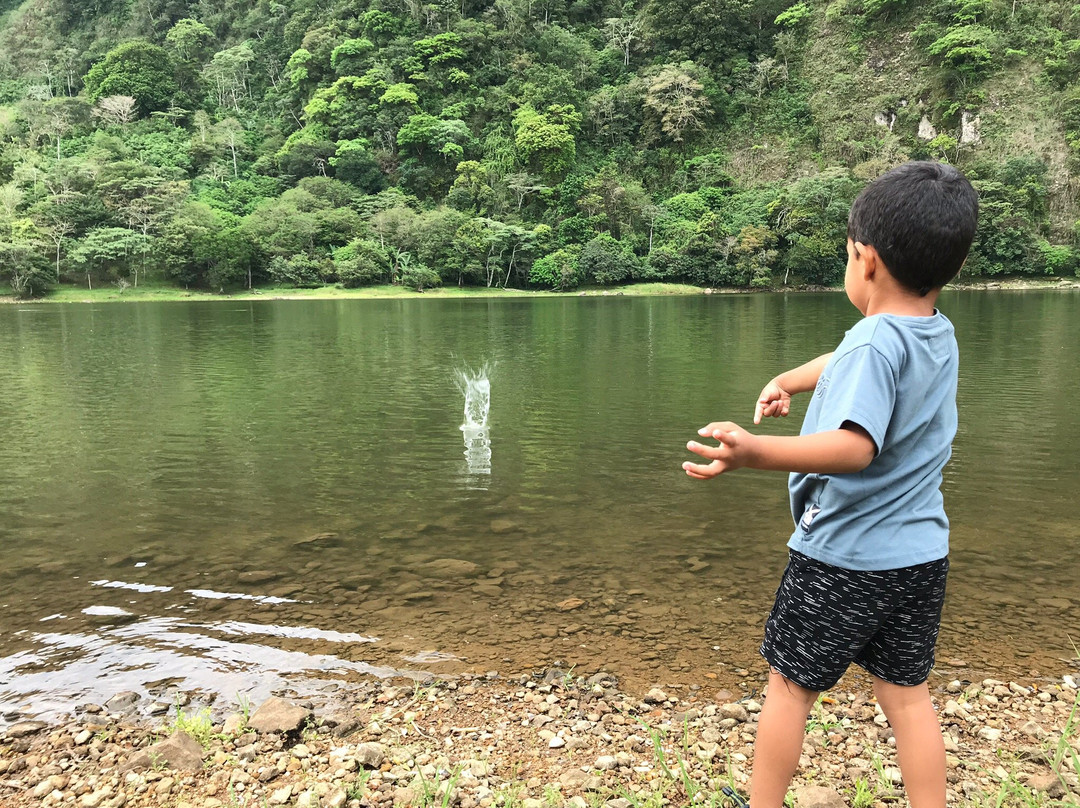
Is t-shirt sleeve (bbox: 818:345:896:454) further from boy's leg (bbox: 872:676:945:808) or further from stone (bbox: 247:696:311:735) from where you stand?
stone (bbox: 247:696:311:735)

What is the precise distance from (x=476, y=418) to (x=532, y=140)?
219 feet

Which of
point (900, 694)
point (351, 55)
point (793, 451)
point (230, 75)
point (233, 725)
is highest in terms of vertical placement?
point (230, 75)

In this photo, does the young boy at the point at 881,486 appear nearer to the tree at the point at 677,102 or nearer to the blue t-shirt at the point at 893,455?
the blue t-shirt at the point at 893,455

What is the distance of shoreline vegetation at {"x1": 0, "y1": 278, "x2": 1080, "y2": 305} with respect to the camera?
5456 centimetres

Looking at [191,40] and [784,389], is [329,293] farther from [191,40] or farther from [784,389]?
[191,40]

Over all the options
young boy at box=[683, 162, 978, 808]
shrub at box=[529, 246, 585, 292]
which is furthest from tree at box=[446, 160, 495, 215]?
young boy at box=[683, 162, 978, 808]

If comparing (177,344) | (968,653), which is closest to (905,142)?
(177,344)

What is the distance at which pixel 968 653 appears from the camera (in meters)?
4.12

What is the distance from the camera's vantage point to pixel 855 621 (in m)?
1.93

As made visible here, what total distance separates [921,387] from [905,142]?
81627 mm

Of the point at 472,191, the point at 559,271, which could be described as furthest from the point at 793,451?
the point at 472,191

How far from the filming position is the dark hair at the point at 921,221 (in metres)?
1.82

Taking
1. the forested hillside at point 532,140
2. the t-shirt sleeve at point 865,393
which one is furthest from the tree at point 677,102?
the t-shirt sleeve at point 865,393

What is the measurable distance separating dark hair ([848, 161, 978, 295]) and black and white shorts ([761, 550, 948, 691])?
32.5 inches
